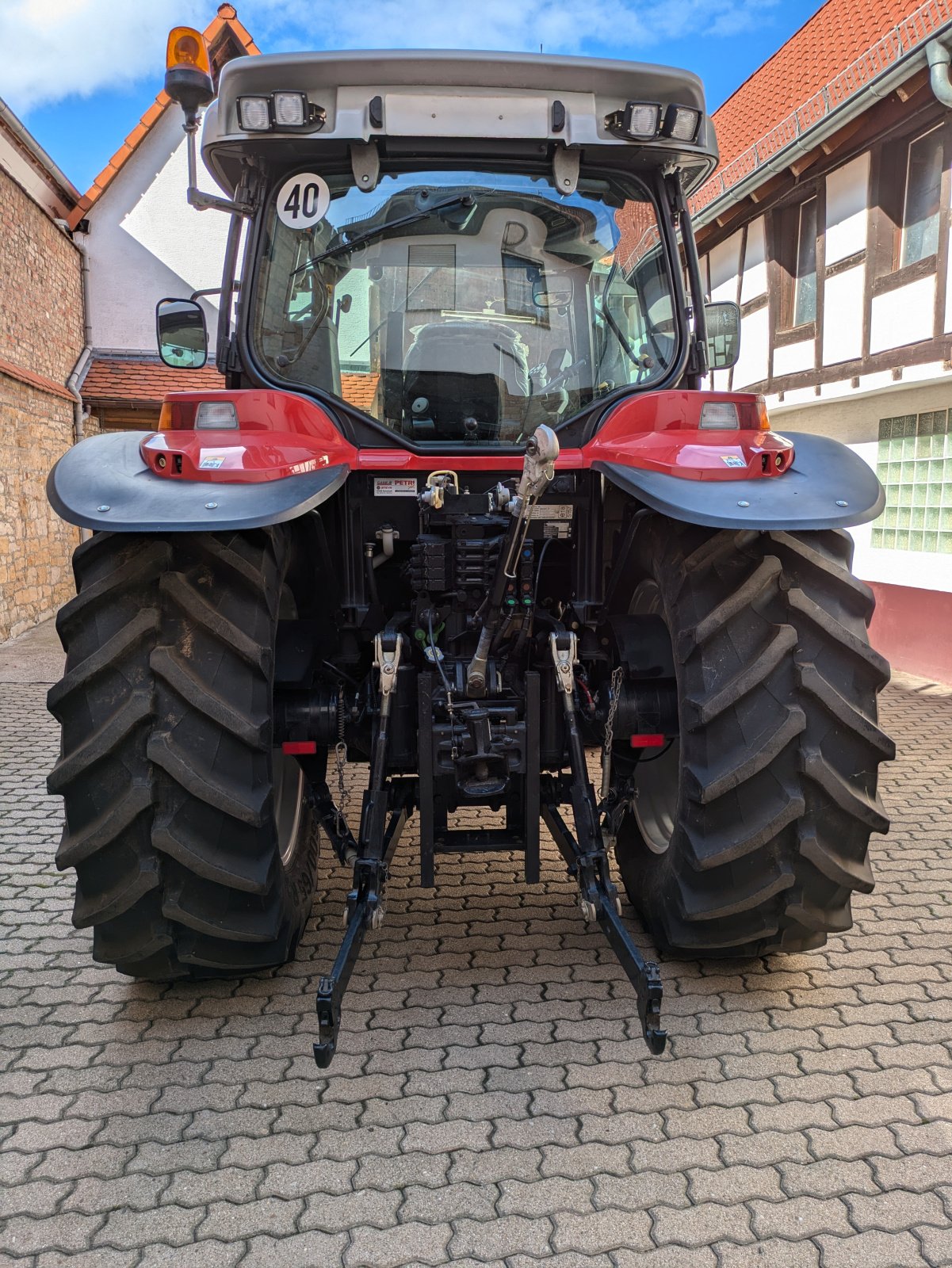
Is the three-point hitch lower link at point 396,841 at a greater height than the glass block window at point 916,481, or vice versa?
the glass block window at point 916,481

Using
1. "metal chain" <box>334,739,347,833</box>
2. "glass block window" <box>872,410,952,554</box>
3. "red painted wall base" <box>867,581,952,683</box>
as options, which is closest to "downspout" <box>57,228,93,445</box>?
"glass block window" <box>872,410,952,554</box>

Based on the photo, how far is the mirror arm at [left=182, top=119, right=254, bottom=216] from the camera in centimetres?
271

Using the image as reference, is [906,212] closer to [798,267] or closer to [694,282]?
[798,267]

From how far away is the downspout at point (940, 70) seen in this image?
761 cm

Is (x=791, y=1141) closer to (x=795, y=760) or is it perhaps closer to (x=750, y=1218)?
(x=750, y=1218)

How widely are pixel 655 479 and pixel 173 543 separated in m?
1.22

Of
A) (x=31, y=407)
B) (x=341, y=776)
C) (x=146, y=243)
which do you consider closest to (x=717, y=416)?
(x=341, y=776)

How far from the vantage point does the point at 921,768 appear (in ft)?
18.6

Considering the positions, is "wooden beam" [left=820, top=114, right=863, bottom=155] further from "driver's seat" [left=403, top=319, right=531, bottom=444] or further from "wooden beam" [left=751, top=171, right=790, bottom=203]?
"driver's seat" [left=403, top=319, right=531, bottom=444]

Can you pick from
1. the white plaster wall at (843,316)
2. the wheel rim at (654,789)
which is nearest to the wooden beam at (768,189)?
the white plaster wall at (843,316)

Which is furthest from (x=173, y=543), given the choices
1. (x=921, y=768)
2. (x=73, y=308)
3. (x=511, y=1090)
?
(x=73, y=308)

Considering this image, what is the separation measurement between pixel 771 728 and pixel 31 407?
423 inches

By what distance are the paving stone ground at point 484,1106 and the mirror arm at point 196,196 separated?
7.67ft

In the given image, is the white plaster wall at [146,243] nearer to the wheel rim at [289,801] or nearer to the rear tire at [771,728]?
the wheel rim at [289,801]
